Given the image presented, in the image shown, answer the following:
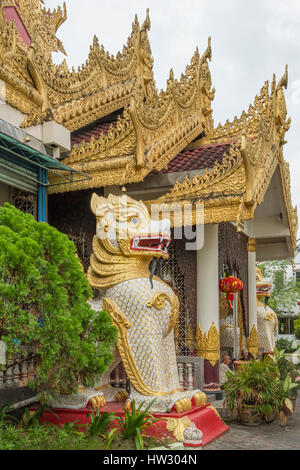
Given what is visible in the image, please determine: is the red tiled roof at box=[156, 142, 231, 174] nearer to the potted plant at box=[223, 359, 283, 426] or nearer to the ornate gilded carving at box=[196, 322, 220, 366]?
the ornate gilded carving at box=[196, 322, 220, 366]

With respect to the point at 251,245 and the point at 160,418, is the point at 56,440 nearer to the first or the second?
the point at 160,418

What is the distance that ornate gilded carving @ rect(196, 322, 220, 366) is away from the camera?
7.90 m

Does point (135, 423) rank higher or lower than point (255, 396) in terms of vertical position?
higher

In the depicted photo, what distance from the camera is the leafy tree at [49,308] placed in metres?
3.92

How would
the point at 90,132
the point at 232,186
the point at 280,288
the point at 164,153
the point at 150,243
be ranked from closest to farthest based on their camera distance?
the point at 150,243
the point at 232,186
the point at 164,153
the point at 90,132
the point at 280,288

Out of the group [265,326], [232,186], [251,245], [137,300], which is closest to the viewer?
[137,300]

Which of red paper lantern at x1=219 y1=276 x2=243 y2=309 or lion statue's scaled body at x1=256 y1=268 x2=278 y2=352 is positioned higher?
red paper lantern at x1=219 y1=276 x2=243 y2=309

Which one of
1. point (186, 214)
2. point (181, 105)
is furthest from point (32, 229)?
point (181, 105)

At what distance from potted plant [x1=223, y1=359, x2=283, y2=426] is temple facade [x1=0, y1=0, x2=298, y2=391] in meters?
1.48

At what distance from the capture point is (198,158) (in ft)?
28.2

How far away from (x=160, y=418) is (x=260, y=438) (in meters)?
1.45

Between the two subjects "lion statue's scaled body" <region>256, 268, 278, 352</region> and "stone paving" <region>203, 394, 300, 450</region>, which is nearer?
"stone paving" <region>203, 394, 300, 450</region>

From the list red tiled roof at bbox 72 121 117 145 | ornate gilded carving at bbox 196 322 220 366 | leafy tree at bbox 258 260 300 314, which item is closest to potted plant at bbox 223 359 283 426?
ornate gilded carving at bbox 196 322 220 366

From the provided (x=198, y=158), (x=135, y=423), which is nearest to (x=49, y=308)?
(x=135, y=423)
